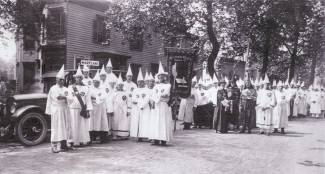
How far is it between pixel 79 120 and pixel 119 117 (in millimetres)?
1835

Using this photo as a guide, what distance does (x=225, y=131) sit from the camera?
14.7 metres

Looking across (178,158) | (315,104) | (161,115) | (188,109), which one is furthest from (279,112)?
(315,104)

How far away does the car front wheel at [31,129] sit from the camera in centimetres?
1045

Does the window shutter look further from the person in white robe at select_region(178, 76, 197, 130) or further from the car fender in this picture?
the car fender

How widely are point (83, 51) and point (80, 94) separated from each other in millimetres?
15319

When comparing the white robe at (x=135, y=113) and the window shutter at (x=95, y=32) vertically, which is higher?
the window shutter at (x=95, y=32)

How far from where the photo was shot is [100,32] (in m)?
26.7

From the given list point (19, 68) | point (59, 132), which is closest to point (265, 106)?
point (59, 132)

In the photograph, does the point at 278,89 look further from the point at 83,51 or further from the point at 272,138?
the point at 83,51

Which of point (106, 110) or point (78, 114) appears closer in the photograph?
point (78, 114)

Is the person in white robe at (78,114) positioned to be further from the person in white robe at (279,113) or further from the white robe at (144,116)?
the person in white robe at (279,113)

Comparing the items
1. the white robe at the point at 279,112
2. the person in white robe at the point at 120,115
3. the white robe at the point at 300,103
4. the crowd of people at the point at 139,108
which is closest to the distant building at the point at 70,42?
the crowd of people at the point at 139,108

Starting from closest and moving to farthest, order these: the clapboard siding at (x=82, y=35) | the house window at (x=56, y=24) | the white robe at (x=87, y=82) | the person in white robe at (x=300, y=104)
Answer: the white robe at (x=87, y=82) → the house window at (x=56, y=24) → the person in white robe at (x=300, y=104) → the clapboard siding at (x=82, y=35)

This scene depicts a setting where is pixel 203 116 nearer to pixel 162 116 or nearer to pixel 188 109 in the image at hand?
pixel 188 109
